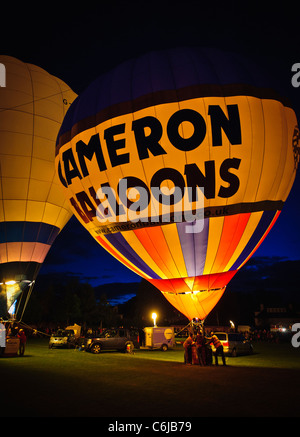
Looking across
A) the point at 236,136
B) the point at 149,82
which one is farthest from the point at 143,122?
the point at 236,136

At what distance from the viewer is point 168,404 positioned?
7039 millimetres

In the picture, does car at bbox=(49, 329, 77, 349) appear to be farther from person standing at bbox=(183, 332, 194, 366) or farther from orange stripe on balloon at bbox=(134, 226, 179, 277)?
orange stripe on balloon at bbox=(134, 226, 179, 277)

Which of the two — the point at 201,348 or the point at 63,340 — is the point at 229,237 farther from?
the point at 63,340

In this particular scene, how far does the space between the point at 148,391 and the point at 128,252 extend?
6.53 metres

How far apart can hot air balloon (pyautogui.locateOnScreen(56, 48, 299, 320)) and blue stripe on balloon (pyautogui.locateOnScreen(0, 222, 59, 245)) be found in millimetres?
6934

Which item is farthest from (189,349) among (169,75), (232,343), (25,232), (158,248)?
(25,232)

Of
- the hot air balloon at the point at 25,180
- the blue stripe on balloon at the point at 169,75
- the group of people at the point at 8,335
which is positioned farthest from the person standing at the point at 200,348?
the hot air balloon at the point at 25,180

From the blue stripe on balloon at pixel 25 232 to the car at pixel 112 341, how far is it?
19.8 ft

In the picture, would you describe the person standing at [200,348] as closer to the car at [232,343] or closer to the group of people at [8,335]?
the car at [232,343]

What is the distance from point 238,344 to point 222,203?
800cm

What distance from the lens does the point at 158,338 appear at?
2039 centimetres

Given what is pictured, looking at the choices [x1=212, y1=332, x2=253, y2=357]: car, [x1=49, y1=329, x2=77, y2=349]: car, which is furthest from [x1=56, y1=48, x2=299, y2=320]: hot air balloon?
[x1=49, y1=329, x2=77, y2=349]: car

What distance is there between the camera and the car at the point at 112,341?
18234 mm
